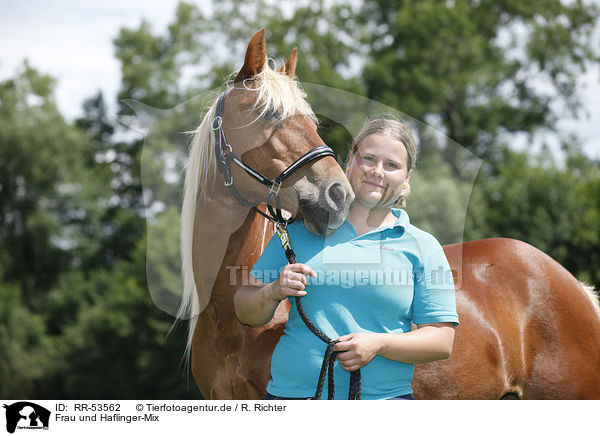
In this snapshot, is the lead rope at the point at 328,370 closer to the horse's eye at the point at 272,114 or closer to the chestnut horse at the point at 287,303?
the chestnut horse at the point at 287,303

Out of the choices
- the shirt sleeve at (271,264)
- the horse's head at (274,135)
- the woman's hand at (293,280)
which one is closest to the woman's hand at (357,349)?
the woman's hand at (293,280)

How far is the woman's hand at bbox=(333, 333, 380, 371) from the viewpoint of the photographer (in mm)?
1638

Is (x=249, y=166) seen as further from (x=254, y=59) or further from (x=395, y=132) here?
(x=395, y=132)

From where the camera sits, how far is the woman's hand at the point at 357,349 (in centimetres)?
164

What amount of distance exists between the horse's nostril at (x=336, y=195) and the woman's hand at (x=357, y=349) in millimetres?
566

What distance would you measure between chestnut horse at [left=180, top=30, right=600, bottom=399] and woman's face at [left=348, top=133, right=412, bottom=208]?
181 millimetres

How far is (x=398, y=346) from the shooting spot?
5.54ft

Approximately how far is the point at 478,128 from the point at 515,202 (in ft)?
21.5

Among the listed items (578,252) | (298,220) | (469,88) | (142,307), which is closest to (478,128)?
(469,88)

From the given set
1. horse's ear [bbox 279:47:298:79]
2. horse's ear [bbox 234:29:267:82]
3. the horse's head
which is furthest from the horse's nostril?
horse's ear [bbox 279:47:298:79]

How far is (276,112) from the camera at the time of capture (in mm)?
2318

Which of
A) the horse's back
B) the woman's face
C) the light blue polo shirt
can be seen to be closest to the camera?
the light blue polo shirt

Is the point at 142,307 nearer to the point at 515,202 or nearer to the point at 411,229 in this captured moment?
the point at 515,202

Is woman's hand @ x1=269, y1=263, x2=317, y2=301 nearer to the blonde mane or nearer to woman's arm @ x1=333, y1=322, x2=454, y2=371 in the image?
woman's arm @ x1=333, y1=322, x2=454, y2=371
